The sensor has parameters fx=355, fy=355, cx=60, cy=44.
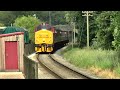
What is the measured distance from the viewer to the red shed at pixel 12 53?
1939 centimetres

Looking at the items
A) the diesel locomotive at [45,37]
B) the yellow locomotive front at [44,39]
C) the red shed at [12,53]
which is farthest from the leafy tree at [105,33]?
the red shed at [12,53]

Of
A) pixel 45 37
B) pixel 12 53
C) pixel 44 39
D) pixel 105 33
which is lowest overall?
pixel 12 53

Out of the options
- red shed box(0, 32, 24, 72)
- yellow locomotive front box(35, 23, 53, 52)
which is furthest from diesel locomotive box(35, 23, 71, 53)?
red shed box(0, 32, 24, 72)

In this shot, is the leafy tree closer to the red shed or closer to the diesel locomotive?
the diesel locomotive

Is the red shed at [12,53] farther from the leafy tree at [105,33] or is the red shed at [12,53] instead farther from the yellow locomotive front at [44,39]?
the yellow locomotive front at [44,39]

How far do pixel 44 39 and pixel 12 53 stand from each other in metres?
16.9

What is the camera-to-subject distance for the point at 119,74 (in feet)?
56.4

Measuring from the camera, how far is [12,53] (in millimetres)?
19672

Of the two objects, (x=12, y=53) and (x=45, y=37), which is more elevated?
(x=45, y=37)

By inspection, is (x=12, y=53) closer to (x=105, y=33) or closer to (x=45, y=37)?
(x=105, y=33)

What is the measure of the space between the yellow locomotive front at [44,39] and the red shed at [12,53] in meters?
15.9

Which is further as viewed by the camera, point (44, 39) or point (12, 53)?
point (44, 39)

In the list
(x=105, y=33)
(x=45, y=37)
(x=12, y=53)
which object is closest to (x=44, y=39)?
(x=45, y=37)

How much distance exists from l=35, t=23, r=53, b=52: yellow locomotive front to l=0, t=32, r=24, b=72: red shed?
15.9 m
